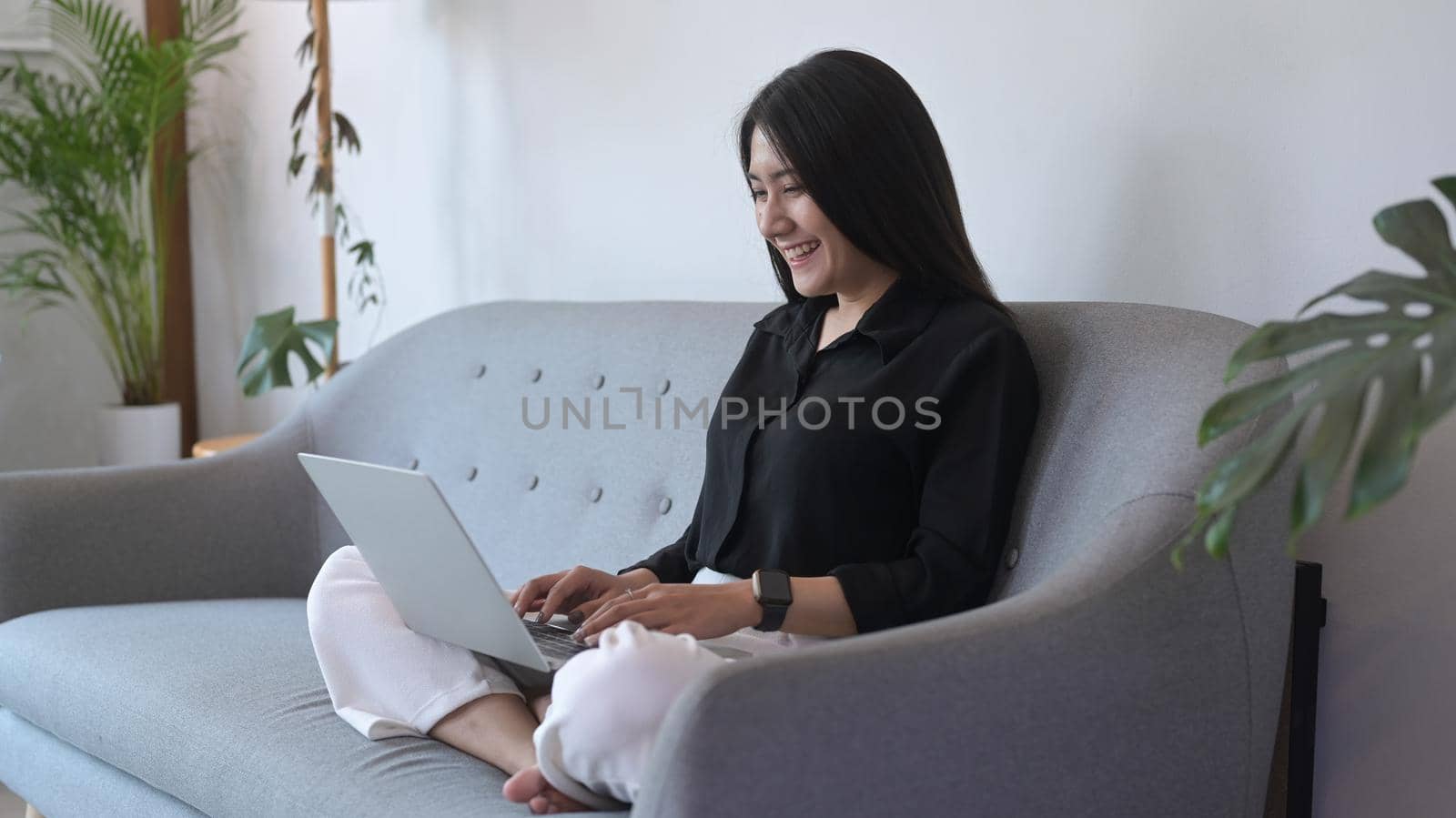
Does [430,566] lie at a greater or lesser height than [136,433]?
greater

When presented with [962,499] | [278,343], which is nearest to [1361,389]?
[962,499]

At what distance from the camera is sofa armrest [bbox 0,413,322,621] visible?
7.26 ft

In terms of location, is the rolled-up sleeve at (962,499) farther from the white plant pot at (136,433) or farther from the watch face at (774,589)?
the white plant pot at (136,433)

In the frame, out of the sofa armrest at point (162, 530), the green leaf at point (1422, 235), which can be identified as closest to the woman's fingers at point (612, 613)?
the green leaf at point (1422, 235)

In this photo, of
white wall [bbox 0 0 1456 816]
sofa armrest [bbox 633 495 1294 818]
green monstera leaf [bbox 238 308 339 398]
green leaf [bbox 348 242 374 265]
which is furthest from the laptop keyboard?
green leaf [bbox 348 242 374 265]

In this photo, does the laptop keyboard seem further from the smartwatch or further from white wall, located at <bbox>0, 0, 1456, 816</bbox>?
Answer: white wall, located at <bbox>0, 0, 1456, 816</bbox>

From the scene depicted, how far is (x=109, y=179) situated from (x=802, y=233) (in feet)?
8.44

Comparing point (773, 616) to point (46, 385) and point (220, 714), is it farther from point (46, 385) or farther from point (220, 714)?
point (46, 385)

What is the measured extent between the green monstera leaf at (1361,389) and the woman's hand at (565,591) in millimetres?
746

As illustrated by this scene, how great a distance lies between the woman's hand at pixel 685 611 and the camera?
140cm

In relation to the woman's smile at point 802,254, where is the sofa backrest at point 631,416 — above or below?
below

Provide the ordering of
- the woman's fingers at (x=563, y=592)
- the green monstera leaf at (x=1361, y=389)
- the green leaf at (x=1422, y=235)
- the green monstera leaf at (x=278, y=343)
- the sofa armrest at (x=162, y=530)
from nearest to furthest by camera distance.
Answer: the green monstera leaf at (x=1361, y=389) → the green leaf at (x=1422, y=235) → the woman's fingers at (x=563, y=592) → the sofa armrest at (x=162, y=530) → the green monstera leaf at (x=278, y=343)

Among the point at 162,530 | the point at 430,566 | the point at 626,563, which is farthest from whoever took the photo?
the point at 162,530

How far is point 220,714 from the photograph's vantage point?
5.49 ft
